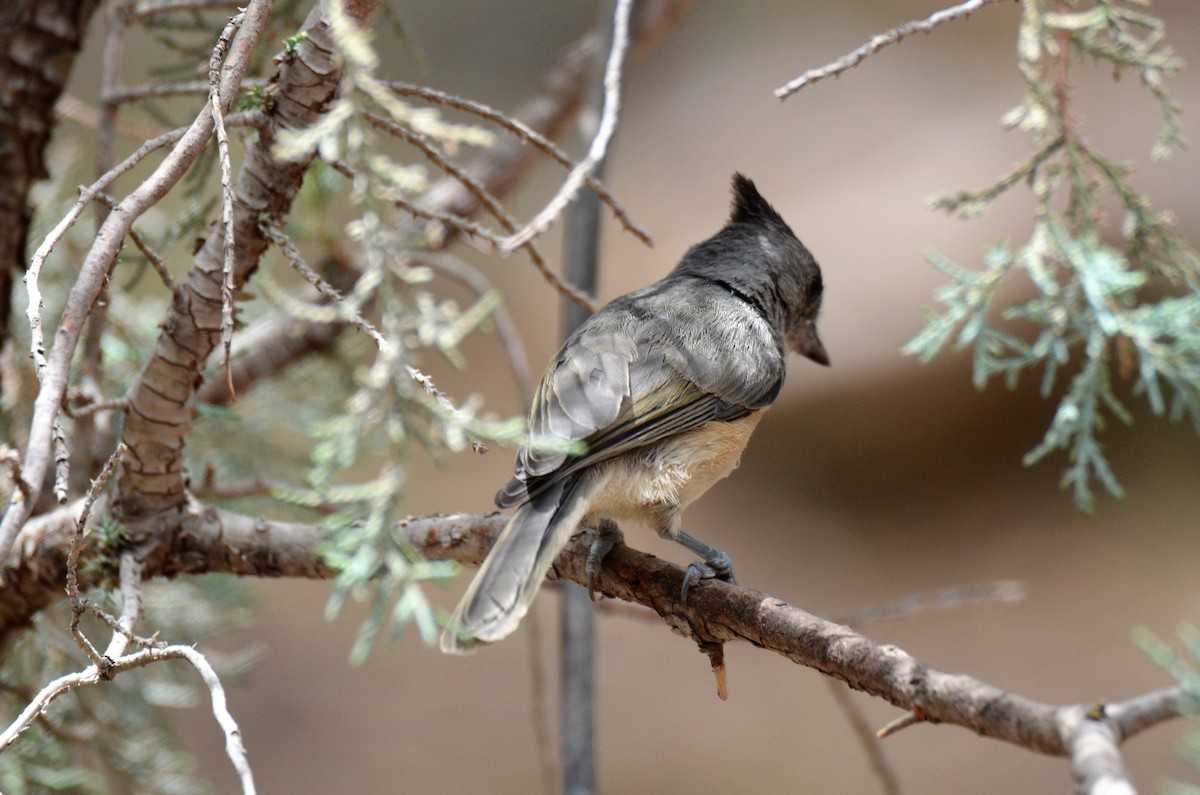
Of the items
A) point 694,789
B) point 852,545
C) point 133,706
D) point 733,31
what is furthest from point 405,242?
point 733,31

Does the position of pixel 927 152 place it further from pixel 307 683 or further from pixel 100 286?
pixel 100 286

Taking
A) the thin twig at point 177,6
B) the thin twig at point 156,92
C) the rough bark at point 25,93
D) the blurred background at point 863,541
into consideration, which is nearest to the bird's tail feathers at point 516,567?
the thin twig at point 156,92

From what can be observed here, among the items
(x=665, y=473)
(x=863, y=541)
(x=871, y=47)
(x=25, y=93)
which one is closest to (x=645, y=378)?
(x=665, y=473)

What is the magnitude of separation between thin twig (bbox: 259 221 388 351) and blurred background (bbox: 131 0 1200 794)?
523cm

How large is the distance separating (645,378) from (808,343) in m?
1.25

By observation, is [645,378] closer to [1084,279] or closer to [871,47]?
[871,47]

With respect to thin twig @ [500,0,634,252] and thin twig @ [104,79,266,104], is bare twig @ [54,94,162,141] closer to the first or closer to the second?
thin twig @ [104,79,266,104]

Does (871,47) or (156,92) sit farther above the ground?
(871,47)

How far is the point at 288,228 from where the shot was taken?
3627mm

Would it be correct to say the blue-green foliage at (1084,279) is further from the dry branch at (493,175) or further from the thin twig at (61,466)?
the thin twig at (61,466)

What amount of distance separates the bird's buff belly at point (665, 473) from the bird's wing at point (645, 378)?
0.12 feet

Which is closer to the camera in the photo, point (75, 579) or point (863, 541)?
point (75, 579)

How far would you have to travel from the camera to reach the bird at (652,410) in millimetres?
2303

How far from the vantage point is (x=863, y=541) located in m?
9.12
